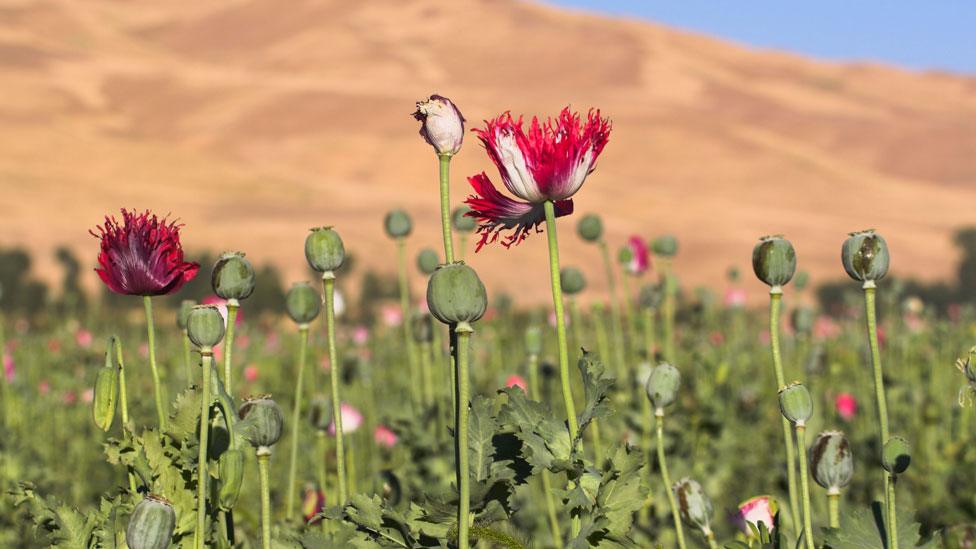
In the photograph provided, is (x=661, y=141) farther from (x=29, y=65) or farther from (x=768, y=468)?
(x=768, y=468)

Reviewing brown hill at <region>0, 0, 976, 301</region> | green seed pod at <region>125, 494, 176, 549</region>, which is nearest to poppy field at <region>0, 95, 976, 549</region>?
green seed pod at <region>125, 494, 176, 549</region>

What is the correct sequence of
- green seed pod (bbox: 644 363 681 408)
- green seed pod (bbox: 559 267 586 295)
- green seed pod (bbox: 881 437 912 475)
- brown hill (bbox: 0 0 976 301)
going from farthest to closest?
brown hill (bbox: 0 0 976 301)
green seed pod (bbox: 559 267 586 295)
green seed pod (bbox: 644 363 681 408)
green seed pod (bbox: 881 437 912 475)

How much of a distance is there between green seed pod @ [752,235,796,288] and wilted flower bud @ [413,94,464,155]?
449mm

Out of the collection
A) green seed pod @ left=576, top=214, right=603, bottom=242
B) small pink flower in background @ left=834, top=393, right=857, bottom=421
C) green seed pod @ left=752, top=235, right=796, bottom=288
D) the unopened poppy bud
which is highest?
green seed pod @ left=576, top=214, right=603, bottom=242

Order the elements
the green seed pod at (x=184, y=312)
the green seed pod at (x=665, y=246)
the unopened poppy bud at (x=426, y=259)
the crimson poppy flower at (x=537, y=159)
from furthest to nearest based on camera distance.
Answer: the green seed pod at (x=665, y=246) < the unopened poppy bud at (x=426, y=259) < the green seed pod at (x=184, y=312) < the crimson poppy flower at (x=537, y=159)

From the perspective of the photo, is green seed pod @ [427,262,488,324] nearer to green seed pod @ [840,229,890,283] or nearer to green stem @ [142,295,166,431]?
green stem @ [142,295,166,431]

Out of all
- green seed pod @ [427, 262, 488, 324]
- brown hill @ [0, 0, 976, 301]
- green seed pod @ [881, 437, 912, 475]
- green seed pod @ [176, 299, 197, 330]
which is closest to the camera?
green seed pod @ [427, 262, 488, 324]

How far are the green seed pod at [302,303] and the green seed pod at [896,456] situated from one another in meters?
0.95

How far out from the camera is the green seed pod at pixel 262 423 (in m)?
1.50

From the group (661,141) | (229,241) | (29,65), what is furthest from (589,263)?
(29,65)

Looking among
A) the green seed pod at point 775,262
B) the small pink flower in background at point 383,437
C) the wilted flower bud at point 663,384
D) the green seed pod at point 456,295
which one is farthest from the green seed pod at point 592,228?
the green seed pod at point 456,295

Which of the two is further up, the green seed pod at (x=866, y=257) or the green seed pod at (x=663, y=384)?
the green seed pod at (x=866, y=257)

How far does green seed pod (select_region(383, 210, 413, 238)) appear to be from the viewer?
8.38 ft

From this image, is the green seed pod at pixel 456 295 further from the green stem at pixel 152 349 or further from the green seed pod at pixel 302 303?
the green seed pod at pixel 302 303
